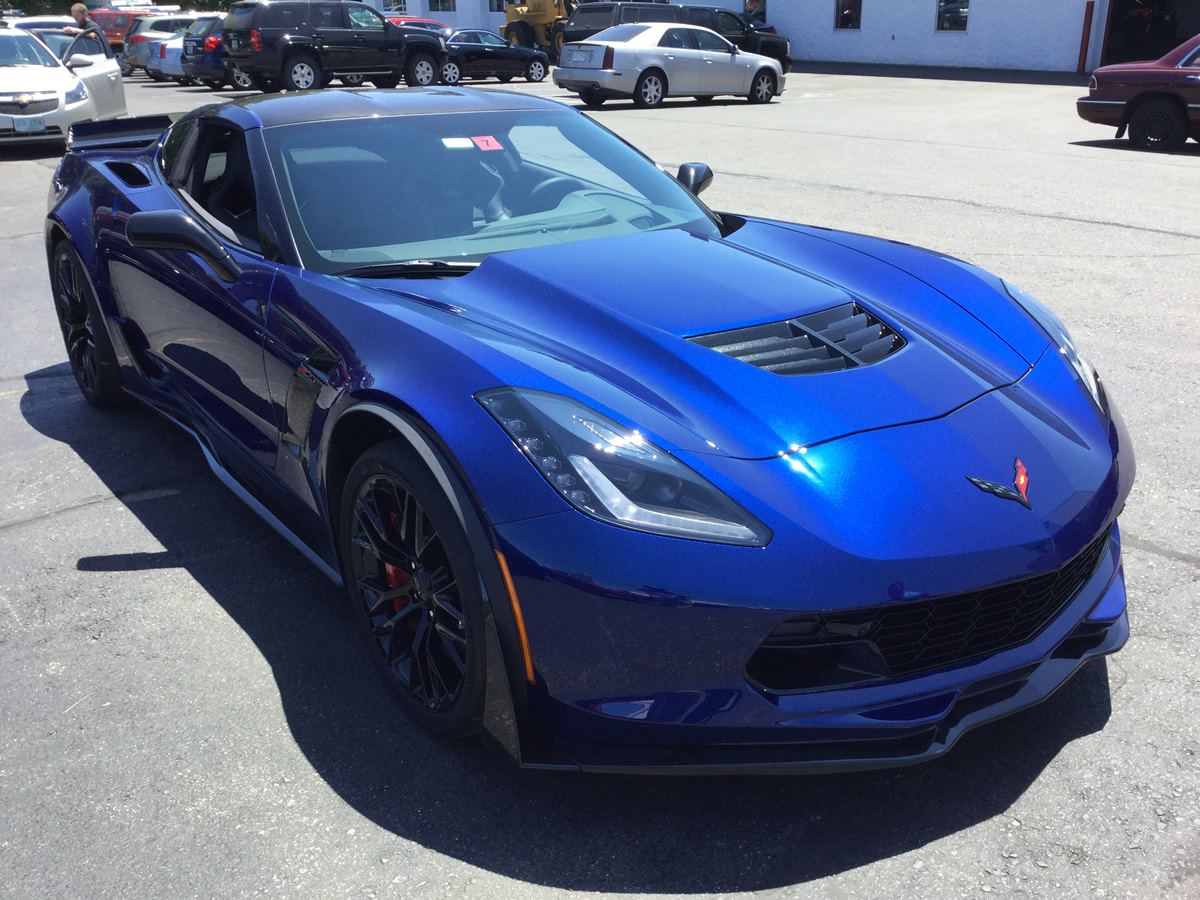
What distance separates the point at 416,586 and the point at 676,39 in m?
19.0

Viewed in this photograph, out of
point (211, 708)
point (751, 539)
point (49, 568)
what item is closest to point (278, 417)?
point (211, 708)

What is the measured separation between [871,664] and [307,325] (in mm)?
1677

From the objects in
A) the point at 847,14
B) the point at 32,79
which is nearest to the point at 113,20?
the point at 847,14

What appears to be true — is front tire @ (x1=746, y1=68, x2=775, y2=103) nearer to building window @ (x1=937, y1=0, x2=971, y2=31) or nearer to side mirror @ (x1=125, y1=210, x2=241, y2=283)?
building window @ (x1=937, y1=0, x2=971, y2=31)

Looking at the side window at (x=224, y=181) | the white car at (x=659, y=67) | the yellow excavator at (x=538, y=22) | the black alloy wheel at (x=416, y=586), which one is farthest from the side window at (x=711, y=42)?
the black alloy wheel at (x=416, y=586)

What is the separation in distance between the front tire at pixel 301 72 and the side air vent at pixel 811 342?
20.8 metres

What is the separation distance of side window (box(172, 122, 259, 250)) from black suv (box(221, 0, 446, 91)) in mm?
18970

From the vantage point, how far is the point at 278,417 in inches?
121

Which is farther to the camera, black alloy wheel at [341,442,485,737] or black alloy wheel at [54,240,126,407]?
black alloy wheel at [54,240,126,407]

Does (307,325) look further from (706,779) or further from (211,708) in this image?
(706,779)

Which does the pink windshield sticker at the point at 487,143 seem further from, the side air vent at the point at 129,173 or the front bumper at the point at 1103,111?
the front bumper at the point at 1103,111

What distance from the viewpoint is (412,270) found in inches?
121

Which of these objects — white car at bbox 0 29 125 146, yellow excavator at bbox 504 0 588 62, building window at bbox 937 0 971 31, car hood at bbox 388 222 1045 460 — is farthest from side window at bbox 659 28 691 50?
car hood at bbox 388 222 1045 460

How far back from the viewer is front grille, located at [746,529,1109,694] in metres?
2.12
